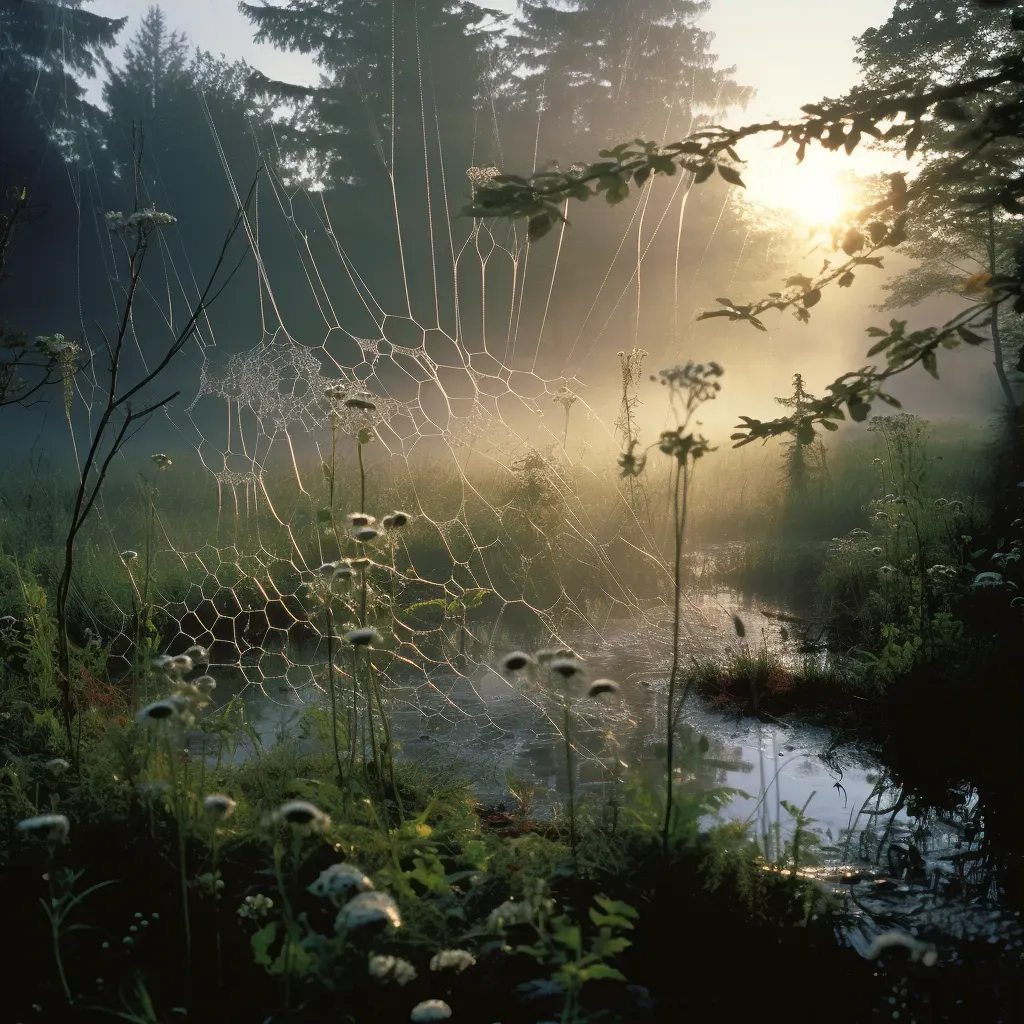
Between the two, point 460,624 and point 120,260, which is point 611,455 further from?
point 120,260

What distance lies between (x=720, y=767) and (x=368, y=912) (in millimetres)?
3241

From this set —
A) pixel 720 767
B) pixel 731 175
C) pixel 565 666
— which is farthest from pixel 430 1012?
pixel 720 767

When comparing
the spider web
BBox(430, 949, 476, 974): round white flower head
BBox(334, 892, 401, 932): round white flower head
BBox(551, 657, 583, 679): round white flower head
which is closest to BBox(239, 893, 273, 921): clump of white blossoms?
BBox(430, 949, 476, 974): round white flower head

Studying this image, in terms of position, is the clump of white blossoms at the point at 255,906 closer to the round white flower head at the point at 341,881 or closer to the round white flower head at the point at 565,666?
the round white flower head at the point at 341,881

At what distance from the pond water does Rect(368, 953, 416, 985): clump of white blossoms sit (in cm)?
92

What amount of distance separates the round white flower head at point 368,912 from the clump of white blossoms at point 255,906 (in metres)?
0.67

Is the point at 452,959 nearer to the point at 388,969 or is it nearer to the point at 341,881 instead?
the point at 388,969

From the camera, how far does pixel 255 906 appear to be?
205cm

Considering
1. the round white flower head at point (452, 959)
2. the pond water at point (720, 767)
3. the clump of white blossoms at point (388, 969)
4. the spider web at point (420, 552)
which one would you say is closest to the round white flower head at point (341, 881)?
the clump of white blossoms at point (388, 969)

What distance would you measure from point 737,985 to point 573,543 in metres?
6.41

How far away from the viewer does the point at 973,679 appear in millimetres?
4273

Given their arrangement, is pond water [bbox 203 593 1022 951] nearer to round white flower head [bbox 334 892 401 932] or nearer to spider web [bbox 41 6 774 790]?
spider web [bbox 41 6 774 790]

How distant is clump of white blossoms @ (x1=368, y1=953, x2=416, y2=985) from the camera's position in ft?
5.02

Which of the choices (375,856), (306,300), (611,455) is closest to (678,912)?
(375,856)
